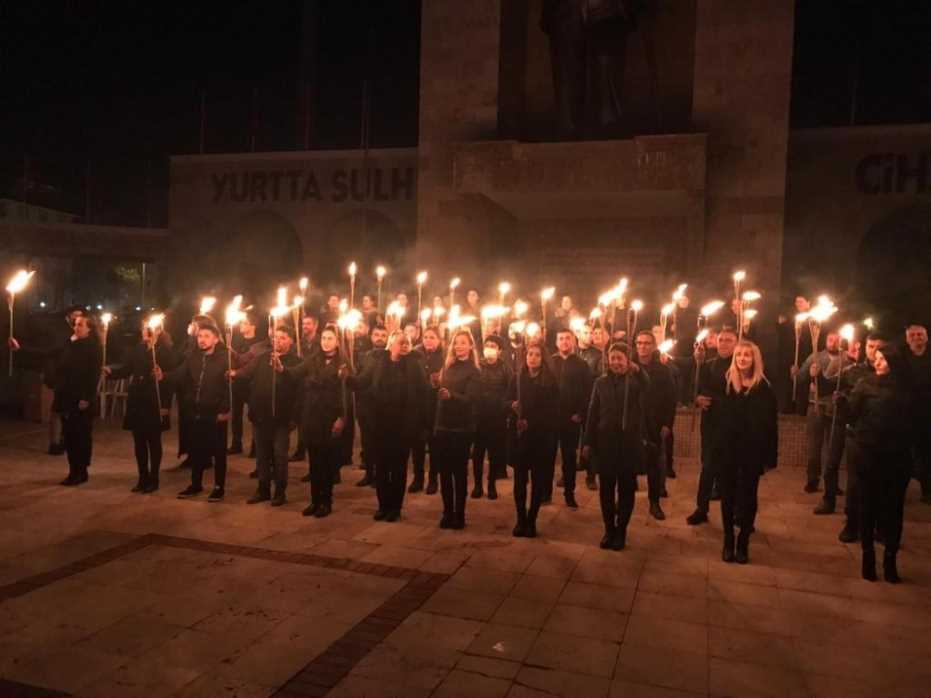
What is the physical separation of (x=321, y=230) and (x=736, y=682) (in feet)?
62.0

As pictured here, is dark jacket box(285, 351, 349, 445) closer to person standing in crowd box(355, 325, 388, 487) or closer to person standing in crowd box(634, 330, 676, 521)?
person standing in crowd box(355, 325, 388, 487)

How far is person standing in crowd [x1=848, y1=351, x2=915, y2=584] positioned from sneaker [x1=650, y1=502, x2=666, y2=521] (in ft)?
6.82

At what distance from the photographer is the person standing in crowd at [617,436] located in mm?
6859

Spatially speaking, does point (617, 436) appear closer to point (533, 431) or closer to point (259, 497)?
point (533, 431)

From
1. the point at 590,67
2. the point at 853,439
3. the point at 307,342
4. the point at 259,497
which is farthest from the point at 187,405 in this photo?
the point at 590,67

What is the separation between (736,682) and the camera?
433cm

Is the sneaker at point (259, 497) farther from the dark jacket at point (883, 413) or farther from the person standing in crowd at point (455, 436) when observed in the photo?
the dark jacket at point (883, 413)

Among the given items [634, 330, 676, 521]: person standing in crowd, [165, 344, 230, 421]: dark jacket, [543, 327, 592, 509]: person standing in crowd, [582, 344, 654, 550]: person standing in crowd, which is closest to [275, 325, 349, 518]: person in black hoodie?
[165, 344, 230, 421]: dark jacket

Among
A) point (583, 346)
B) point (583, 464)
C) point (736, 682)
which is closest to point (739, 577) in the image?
point (736, 682)

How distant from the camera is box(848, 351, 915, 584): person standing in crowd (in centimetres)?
616

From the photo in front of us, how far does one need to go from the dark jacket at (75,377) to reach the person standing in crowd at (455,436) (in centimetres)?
442

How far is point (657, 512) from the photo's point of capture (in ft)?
26.3

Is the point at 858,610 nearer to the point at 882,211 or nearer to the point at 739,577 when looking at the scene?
the point at 739,577

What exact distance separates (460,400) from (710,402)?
8.38 feet
